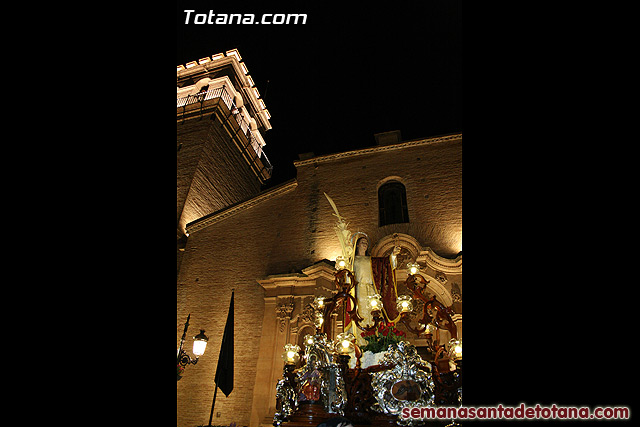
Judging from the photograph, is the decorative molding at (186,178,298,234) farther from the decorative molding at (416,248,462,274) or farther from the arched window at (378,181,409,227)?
the decorative molding at (416,248,462,274)

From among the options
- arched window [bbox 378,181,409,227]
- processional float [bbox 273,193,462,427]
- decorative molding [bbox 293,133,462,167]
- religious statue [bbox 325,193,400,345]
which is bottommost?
processional float [bbox 273,193,462,427]

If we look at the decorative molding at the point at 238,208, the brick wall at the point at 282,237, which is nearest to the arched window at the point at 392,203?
the brick wall at the point at 282,237

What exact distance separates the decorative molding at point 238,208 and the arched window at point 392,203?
328 centimetres

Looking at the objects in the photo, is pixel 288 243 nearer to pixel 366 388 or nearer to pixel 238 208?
pixel 238 208

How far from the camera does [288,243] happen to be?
46.3 ft

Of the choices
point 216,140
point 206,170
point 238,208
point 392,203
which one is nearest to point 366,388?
point 392,203

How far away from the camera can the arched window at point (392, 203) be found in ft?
45.3

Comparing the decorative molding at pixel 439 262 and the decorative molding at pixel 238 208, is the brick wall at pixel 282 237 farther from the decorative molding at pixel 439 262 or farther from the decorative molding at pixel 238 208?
the decorative molding at pixel 439 262

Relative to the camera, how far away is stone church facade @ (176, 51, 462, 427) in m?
11.8

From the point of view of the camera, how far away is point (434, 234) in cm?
1277

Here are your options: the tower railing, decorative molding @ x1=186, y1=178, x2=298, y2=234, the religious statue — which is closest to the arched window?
the religious statue

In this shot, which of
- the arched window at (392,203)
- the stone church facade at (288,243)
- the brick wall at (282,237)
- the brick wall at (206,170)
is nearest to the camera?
the stone church facade at (288,243)

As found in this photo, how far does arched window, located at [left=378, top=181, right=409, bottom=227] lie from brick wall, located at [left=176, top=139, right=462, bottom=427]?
290 mm

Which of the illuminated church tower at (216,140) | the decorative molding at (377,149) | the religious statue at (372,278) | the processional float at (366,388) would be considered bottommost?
the processional float at (366,388)
